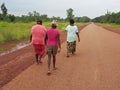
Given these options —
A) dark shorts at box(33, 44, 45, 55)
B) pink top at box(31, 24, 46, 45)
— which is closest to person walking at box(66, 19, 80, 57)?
dark shorts at box(33, 44, 45, 55)

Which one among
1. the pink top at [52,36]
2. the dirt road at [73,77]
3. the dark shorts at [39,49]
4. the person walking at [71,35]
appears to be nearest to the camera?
the dirt road at [73,77]

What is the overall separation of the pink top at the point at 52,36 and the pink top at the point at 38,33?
1.25 metres

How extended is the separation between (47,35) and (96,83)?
9.40ft

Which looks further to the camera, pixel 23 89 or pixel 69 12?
pixel 69 12

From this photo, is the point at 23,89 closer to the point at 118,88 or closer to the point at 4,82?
the point at 4,82

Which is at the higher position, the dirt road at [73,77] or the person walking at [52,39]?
the person walking at [52,39]

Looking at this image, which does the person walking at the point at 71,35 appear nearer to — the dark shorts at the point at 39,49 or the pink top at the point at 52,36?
the dark shorts at the point at 39,49

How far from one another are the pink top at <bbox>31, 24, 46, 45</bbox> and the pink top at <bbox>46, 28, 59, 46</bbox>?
1247mm

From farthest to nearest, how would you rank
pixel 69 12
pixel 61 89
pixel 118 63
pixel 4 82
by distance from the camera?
pixel 69 12, pixel 118 63, pixel 4 82, pixel 61 89

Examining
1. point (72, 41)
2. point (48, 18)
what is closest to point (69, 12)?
point (48, 18)

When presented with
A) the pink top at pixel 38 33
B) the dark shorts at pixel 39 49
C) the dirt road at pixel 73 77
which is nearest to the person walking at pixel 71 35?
the dirt road at pixel 73 77

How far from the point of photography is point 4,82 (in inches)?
356

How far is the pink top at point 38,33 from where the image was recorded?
459 inches

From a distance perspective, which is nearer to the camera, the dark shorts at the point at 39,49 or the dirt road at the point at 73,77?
the dirt road at the point at 73,77
